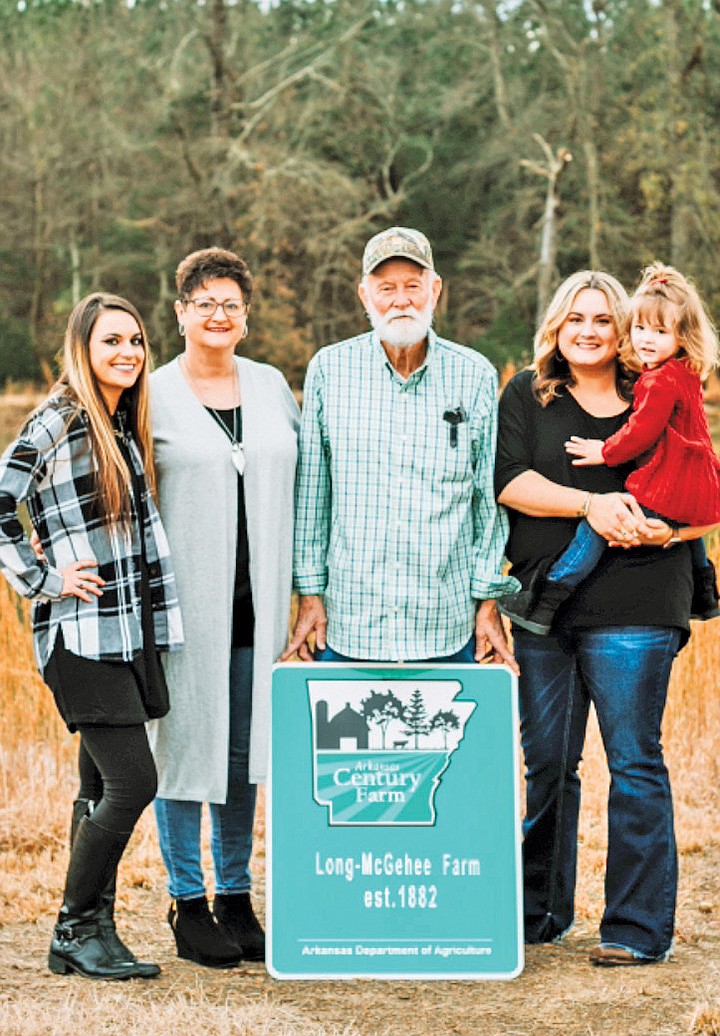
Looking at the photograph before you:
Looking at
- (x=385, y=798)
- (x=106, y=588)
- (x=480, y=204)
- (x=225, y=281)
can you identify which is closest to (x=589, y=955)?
(x=385, y=798)

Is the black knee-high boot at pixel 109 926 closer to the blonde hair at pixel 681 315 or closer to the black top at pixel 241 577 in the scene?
the black top at pixel 241 577

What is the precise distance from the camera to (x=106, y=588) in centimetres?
381

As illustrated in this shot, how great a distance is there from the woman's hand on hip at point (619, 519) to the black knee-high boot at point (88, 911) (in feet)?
4.88

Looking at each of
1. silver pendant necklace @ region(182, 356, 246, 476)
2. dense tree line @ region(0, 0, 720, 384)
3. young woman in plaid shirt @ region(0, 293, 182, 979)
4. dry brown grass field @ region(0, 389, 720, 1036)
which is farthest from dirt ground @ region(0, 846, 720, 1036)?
dense tree line @ region(0, 0, 720, 384)

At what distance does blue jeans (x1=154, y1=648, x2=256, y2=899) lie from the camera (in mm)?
4070

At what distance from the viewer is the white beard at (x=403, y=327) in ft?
12.9

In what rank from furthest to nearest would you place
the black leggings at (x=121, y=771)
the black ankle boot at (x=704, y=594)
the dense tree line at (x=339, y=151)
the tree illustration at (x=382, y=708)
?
the dense tree line at (x=339, y=151), the black ankle boot at (x=704, y=594), the tree illustration at (x=382, y=708), the black leggings at (x=121, y=771)

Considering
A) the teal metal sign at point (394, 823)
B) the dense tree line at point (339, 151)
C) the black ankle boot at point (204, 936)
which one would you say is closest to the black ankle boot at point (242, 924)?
the black ankle boot at point (204, 936)

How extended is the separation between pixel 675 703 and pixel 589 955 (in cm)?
236

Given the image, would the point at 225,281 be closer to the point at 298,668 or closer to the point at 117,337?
the point at 117,337

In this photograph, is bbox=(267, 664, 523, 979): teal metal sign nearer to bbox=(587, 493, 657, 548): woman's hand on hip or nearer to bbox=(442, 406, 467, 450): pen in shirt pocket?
bbox=(587, 493, 657, 548): woman's hand on hip

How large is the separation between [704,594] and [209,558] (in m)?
1.39

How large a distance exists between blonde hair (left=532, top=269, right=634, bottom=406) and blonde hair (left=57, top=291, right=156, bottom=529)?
1.07 m

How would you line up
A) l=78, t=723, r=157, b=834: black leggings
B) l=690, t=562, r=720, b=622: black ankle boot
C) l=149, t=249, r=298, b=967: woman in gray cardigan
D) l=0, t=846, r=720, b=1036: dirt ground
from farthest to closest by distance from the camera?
l=690, t=562, r=720, b=622: black ankle boot
l=149, t=249, r=298, b=967: woman in gray cardigan
l=78, t=723, r=157, b=834: black leggings
l=0, t=846, r=720, b=1036: dirt ground
